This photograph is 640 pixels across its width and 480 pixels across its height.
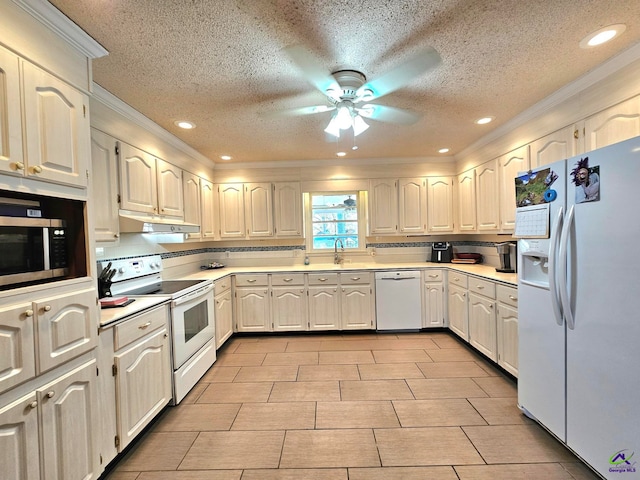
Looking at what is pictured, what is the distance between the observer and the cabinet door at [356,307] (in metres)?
3.88

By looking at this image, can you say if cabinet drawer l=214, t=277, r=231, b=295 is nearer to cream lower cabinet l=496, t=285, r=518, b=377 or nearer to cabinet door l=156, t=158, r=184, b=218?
cabinet door l=156, t=158, r=184, b=218

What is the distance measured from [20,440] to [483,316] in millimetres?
3344

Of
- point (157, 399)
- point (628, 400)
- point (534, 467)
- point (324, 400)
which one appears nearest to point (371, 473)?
point (324, 400)

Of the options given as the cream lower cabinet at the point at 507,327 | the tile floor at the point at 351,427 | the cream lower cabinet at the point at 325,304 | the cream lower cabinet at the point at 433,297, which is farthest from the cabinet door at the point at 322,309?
the cream lower cabinet at the point at 507,327

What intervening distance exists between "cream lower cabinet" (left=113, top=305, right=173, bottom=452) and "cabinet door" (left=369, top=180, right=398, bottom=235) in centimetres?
285

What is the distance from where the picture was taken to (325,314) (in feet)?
12.8

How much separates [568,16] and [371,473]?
2605 mm

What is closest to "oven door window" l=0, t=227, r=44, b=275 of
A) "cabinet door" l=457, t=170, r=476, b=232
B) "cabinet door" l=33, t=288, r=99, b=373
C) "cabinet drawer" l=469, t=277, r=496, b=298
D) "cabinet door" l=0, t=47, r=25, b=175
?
"cabinet door" l=33, t=288, r=99, b=373

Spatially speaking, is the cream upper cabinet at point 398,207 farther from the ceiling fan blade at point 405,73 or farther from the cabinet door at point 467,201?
the ceiling fan blade at point 405,73

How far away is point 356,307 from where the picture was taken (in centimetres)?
389

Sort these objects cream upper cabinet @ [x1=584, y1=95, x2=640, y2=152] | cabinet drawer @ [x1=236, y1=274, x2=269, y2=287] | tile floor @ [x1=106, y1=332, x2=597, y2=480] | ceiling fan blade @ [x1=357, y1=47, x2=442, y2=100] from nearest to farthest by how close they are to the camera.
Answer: ceiling fan blade @ [x1=357, y1=47, x2=442, y2=100], tile floor @ [x1=106, y1=332, x2=597, y2=480], cream upper cabinet @ [x1=584, y1=95, x2=640, y2=152], cabinet drawer @ [x1=236, y1=274, x2=269, y2=287]

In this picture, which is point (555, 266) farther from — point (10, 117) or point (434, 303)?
point (10, 117)

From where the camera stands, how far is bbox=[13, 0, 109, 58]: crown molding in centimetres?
127

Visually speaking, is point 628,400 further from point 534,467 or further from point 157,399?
point 157,399
